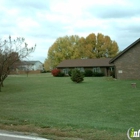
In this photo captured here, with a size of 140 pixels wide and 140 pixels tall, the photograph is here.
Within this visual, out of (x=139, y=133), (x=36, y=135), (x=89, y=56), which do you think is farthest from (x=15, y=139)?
(x=89, y=56)

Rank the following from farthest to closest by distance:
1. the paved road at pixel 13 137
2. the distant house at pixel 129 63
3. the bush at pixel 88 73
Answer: the bush at pixel 88 73 < the distant house at pixel 129 63 < the paved road at pixel 13 137

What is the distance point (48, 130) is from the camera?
684cm

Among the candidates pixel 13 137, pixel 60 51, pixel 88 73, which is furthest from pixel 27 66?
pixel 13 137

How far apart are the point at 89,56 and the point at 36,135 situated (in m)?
69.7

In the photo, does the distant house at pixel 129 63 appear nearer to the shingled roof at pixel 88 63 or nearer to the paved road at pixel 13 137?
the shingled roof at pixel 88 63

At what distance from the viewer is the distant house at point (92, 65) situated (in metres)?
56.6

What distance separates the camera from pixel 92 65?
58062 millimetres

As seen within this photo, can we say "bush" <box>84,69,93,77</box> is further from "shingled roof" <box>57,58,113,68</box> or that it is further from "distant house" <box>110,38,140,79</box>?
"distant house" <box>110,38,140,79</box>

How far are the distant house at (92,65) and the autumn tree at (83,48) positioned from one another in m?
13.6

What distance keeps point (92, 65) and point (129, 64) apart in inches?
879

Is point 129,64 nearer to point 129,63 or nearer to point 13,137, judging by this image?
point 129,63

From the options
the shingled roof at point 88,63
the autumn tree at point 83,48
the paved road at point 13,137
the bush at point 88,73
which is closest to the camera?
the paved road at point 13,137

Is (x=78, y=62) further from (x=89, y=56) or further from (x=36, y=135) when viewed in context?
(x=36, y=135)

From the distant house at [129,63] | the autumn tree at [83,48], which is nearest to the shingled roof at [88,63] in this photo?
the autumn tree at [83,48]
